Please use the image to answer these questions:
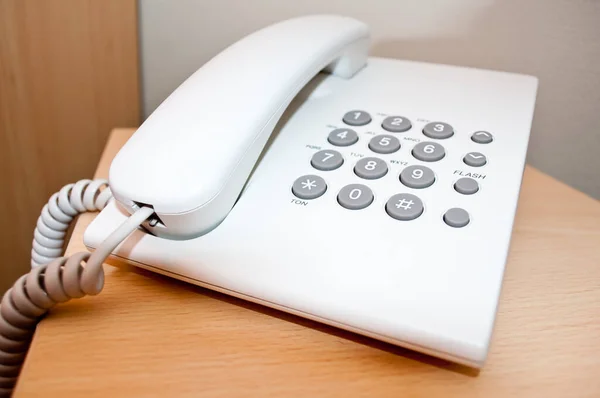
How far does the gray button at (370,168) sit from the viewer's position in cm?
38

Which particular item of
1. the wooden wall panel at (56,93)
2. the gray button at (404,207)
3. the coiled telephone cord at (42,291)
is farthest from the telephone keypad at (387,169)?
the wooden wall panel at (56,93)

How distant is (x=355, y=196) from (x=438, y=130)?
10 centimetres

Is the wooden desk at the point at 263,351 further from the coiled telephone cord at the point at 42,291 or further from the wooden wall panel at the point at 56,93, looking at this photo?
the wooden wall panel at the point at 56,93

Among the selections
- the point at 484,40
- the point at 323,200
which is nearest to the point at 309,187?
the point at 323,200

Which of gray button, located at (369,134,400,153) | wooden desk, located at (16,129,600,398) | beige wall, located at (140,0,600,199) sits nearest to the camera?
wooden desk, located at (16,129,600,398)

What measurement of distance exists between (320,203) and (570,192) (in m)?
0.25

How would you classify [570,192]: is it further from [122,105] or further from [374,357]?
[122,105]

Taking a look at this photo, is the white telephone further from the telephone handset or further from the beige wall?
the beige wall

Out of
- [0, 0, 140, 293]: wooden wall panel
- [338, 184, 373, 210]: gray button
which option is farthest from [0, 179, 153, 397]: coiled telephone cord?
[0, 0, 140, 293]: wooden wall panel

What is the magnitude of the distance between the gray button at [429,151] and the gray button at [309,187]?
7 cm

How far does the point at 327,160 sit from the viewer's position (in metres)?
0.40

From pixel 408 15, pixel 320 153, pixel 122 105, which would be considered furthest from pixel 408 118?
pixel 122 105

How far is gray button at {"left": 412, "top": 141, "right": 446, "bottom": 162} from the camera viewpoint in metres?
0.40

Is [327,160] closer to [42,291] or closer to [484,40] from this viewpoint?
[42,291]
